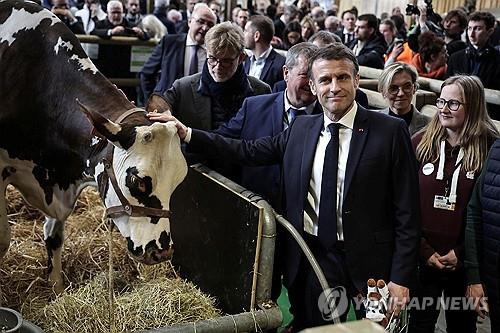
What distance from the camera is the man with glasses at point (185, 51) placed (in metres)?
5.54

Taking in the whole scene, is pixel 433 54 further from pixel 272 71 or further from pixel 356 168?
pixel 356 168

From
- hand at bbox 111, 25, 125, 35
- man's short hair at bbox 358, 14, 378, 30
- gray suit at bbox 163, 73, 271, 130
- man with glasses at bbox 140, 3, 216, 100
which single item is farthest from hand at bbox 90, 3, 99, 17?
gray suit at bbox 163, 73, 271, 130

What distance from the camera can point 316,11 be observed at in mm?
12242

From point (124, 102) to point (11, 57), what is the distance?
758 millimetres

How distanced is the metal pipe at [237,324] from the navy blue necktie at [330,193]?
420 millimetres

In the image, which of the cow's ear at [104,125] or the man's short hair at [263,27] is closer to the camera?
the cow's ear at [104,125]

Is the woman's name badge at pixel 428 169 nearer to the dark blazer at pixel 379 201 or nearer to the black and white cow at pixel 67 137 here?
the dark blazer at pixel 379 201

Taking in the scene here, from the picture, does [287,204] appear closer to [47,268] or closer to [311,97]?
[311,97]

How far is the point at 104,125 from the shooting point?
9.98ft

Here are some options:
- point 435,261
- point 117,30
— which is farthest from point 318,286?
point 117,30

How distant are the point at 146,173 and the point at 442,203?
1.54 m

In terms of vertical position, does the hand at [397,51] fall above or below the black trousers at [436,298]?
above

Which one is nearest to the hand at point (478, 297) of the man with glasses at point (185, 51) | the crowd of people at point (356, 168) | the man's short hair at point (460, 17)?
the crowd of people at point (356, 168)

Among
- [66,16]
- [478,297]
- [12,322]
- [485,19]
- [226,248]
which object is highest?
[485,19]
